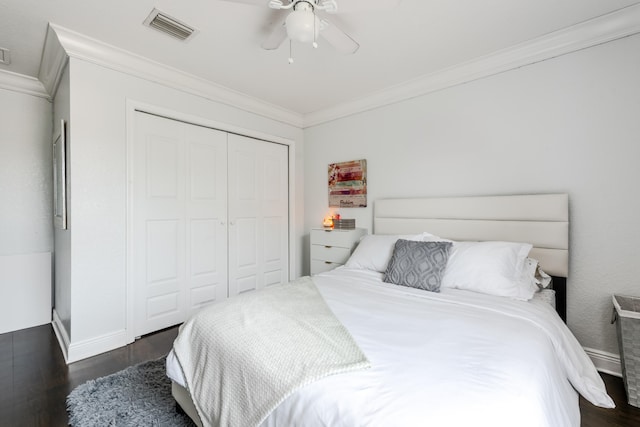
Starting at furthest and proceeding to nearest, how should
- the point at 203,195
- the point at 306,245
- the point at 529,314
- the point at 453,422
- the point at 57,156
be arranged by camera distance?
the point at 306,245 < the point at 203,195 < the point at 57,156 < the point at 529,314 < the point at 453,422

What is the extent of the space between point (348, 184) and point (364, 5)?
2138 millimetres

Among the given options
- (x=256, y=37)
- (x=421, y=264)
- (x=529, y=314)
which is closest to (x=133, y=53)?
(x=256, y=37)

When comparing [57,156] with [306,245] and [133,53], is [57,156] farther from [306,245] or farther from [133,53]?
[306,245]

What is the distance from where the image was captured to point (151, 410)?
162 centimetres

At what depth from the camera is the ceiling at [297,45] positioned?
1.85 metres

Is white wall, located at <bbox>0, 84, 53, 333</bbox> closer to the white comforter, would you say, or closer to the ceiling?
the ceiling

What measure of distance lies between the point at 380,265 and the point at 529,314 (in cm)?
109

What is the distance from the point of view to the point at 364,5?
4.81 ft

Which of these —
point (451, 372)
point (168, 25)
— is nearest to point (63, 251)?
point (168, 25)

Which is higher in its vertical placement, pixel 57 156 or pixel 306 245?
pixel 57 156

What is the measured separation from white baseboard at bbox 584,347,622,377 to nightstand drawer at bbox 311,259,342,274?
2.14 meters

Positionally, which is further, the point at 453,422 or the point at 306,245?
the point at 306,245

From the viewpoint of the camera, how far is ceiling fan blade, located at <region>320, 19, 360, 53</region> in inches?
65.6

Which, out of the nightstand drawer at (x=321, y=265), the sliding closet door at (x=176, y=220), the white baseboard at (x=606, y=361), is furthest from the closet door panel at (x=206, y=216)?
the white baseboard at (x=606, y=361)
